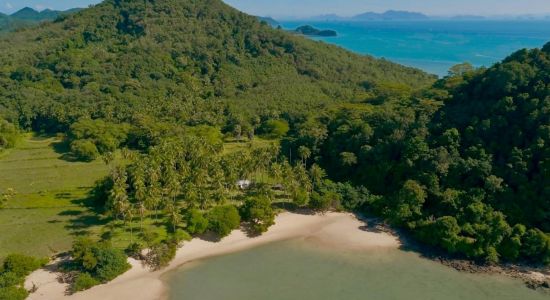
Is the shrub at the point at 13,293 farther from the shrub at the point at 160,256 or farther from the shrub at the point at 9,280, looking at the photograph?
the shrub at the point at 160,256

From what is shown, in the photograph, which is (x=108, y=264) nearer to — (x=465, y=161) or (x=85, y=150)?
(x=465, y=161)

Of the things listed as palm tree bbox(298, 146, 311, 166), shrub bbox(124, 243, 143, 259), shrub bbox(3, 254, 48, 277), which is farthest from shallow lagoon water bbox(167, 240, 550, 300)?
palm tree bbox(298, 146, 311, 166)

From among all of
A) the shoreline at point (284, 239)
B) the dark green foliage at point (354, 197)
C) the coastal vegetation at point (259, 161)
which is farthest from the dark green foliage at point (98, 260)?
the dark green foliage at point (354, 197)

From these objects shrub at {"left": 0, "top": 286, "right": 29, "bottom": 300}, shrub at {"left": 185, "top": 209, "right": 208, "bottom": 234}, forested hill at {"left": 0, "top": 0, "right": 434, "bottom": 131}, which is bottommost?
shrub at {"left": 0, "top": 286, "right": 29, "bottom": 300}

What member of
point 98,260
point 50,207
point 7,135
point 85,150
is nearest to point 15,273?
point 98,260

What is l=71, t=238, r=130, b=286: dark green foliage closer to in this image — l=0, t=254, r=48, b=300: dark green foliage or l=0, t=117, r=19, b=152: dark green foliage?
l=0, t=254, r=48, b=300: dark green foliage

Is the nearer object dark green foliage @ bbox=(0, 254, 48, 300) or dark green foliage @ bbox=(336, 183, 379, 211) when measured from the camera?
dark green foliage @ bbox=(0, 254, 48, 300)

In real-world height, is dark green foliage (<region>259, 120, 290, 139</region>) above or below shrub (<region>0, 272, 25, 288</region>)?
above

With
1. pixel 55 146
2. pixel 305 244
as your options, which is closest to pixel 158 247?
pixel 305 244
